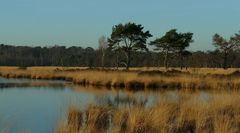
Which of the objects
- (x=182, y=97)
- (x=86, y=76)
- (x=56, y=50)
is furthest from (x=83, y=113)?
(x=56, y=50)

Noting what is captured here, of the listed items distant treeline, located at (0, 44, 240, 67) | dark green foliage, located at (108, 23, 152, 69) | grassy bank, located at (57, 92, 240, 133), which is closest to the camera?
grassy bank, located at (57, 92, 240, 133)

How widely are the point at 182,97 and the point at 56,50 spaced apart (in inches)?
4689

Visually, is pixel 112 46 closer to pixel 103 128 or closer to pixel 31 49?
pixel 103 128

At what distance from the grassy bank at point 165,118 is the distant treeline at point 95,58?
42.6 m

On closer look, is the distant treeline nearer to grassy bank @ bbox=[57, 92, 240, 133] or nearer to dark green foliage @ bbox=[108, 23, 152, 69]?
dark green foliage @ bbox=[108, 23, 152, 69]

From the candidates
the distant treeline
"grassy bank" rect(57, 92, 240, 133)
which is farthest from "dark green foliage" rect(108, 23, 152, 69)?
"grassy bank" rect(57, 92, 240, 133)

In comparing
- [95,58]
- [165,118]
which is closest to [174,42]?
[95,58]

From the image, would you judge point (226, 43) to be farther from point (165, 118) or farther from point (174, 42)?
point (165, 118)

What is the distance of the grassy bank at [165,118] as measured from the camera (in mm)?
8641

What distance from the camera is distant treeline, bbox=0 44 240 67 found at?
254ft

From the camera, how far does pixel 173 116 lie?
1015cm

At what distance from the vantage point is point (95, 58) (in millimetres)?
97438

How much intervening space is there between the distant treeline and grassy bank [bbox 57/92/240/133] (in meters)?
42.6

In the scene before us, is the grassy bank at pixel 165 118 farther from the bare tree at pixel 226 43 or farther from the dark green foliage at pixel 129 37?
the bare tree at pixel 226 43
